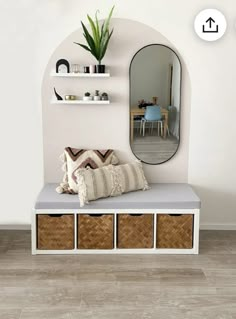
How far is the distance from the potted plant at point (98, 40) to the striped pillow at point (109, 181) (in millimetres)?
827

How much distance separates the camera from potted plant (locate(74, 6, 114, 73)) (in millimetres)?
4242

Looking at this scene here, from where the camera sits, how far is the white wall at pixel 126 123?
4.37 m

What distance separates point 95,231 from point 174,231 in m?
0.62

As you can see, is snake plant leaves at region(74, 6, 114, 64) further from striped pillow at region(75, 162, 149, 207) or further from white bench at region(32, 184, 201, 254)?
white bench at region(32, 184, 201, 254)

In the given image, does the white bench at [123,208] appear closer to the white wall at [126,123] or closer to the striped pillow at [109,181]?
the striped pillow at [109,181]

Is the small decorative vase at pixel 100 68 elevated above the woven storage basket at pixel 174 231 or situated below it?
above

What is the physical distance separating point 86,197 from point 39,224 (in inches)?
16.5

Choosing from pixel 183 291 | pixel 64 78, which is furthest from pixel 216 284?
pixel 64 78

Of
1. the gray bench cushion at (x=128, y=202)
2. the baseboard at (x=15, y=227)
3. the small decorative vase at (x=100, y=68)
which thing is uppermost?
the small decorative vase at (x=100, y=68)

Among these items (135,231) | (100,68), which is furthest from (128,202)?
(100,68)

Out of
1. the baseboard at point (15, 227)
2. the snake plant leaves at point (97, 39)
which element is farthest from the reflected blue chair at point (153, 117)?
the baseboard at point (15, 227)

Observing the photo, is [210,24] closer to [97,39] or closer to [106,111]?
→ [97,39]

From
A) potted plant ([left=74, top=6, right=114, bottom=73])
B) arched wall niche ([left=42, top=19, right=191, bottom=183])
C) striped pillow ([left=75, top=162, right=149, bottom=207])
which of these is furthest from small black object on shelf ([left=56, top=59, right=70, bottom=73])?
striped pillow ([left=75, top=162, right=149, bottom=207])

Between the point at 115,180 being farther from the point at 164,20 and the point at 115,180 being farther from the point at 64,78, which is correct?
the point at 164,20
